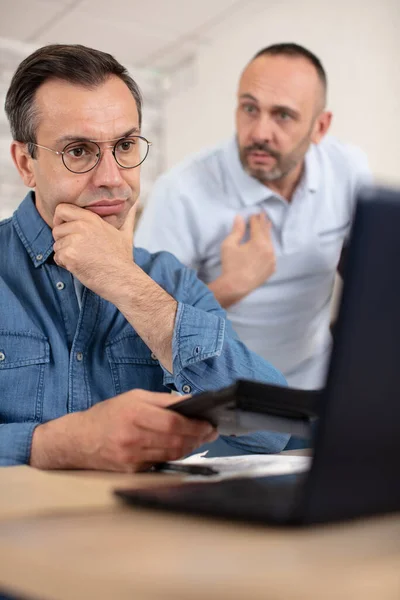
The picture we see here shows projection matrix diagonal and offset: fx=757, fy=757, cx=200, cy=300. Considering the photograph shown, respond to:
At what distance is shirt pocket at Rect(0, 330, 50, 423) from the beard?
1373 millimetres

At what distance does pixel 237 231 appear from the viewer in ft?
7.64

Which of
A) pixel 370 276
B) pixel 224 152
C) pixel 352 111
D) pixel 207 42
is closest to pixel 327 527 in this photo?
pixel 370 276

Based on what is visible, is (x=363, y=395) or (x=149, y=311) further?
(x=149, y=311)

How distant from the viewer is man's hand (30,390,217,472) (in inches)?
32.0

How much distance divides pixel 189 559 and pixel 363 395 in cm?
13

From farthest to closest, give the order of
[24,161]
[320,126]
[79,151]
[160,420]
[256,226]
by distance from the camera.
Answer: [320,126], [256,226], [24,161], [79,151], [160,420]

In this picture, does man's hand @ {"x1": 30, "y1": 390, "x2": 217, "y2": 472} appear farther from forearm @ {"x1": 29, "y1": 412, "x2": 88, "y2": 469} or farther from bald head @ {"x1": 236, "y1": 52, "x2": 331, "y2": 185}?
bald head @ {"x1": 236, "y1": 52, "x2": 331, "y2": 185}

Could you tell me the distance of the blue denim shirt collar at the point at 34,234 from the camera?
1.31 metres

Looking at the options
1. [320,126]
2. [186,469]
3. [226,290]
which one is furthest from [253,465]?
[320,126]

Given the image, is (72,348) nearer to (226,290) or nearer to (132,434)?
(132,434)

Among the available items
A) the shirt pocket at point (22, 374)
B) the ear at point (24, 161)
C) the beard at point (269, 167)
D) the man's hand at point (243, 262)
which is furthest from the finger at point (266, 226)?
the shirt pocket at point (22, 374)

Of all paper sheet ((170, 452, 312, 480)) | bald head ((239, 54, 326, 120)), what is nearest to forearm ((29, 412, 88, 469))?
paper sheet ((170, 452, 312, 480))

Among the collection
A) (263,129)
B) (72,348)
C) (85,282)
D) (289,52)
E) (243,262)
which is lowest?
(72,348)

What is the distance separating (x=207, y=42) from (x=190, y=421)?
4667 mm
